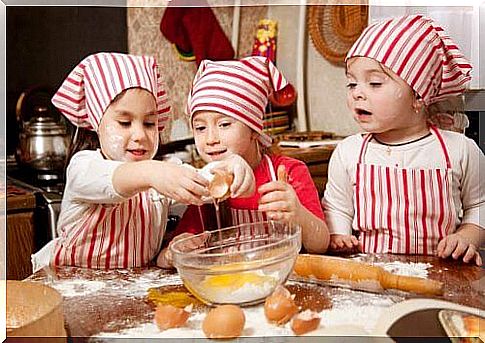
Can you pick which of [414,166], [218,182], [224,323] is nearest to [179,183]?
[218,182]

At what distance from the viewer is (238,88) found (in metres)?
0.79

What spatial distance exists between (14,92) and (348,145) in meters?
0.36

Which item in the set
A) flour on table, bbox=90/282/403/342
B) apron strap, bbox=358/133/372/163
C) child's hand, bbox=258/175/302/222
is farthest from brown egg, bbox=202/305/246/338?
apron strap, bbox=358/133/372/163

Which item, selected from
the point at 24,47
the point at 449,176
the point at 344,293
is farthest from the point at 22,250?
the point at 449,176

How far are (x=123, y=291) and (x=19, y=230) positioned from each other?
0.13 m

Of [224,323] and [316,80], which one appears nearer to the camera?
[224,323]

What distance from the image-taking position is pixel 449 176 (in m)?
0.81

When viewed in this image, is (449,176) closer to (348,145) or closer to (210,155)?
(348,145)

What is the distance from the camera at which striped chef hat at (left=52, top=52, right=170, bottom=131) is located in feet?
2.58

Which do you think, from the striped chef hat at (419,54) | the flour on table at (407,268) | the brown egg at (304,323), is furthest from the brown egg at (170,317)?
the striped chef hat at (419,54)

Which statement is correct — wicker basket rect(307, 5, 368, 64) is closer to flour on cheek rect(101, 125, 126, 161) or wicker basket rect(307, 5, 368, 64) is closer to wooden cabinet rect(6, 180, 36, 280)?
flour on cheek rect(101, 125, 126, 161)

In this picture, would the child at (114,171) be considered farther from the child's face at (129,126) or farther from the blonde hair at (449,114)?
the blonde hair at (449,114)

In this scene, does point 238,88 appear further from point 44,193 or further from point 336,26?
point 44,193

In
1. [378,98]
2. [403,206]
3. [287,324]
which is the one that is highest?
[378,98]
